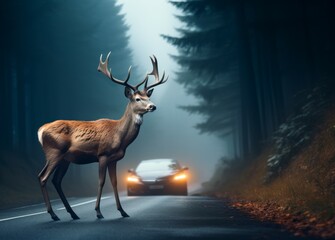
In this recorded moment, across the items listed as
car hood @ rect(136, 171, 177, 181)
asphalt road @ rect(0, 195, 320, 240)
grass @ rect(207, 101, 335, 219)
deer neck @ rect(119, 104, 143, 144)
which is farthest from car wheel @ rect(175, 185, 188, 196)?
deer neck @ rect(119, 104, 143, 144)

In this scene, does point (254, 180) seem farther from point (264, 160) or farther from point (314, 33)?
point (314, 33)

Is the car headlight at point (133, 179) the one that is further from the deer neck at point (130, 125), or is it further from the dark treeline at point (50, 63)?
the dark treeline at point (50, 63)

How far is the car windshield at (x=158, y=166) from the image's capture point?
19391 mm

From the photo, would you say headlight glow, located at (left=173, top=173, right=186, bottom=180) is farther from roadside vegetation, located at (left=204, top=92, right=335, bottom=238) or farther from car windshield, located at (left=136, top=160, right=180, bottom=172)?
roadside vegetation, located at (left=204, top=92, right=335, bottom=238)

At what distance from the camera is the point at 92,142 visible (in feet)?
30.9

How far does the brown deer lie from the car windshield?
963 cm

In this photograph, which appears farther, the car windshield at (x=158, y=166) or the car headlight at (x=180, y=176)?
the car windshield at (x=158, y=166)

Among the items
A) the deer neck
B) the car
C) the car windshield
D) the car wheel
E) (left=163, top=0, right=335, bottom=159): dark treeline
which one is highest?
(left=163, top=0, right=335, bottom=159): dark treeline

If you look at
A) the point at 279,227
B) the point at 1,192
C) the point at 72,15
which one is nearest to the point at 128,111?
the point at 279,227

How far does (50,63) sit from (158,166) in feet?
50.0

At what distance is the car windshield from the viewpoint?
63.6ft

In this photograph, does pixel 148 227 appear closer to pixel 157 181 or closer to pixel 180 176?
pixel 157 181

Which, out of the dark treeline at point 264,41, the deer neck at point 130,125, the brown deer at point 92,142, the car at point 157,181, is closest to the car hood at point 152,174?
the car at point 157,181

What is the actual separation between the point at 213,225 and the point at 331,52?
15.6 m
